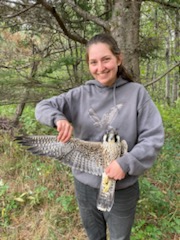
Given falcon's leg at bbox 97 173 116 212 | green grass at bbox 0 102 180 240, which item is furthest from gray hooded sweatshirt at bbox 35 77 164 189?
green grass at bbox 0 102 180 240

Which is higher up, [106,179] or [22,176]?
[106,179]

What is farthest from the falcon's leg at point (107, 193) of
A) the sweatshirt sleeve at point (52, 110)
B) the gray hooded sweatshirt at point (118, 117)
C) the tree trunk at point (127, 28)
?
the tree trunk at point (127, 28)

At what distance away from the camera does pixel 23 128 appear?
4.51 meters

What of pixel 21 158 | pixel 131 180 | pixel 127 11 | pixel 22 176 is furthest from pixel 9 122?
pixel 131 180

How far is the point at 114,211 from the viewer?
1.66 meters

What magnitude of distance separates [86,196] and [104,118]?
0.58 m

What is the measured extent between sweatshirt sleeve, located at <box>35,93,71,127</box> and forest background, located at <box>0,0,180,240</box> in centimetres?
135

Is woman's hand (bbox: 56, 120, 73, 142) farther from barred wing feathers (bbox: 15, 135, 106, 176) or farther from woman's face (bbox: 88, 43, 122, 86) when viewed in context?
woman's face (bbox: 88, 43, 122, 86)

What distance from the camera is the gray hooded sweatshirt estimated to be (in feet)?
4.51

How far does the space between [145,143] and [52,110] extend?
0.55 meters

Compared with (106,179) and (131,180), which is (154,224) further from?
(106,179)

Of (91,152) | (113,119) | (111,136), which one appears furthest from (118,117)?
(91,152)

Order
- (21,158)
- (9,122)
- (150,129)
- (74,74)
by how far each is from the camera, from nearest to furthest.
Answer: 1. (150,129)
2. (74,74)
3. (21,158)
4. (9,122)

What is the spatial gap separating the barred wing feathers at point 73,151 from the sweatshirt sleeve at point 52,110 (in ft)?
0.42
